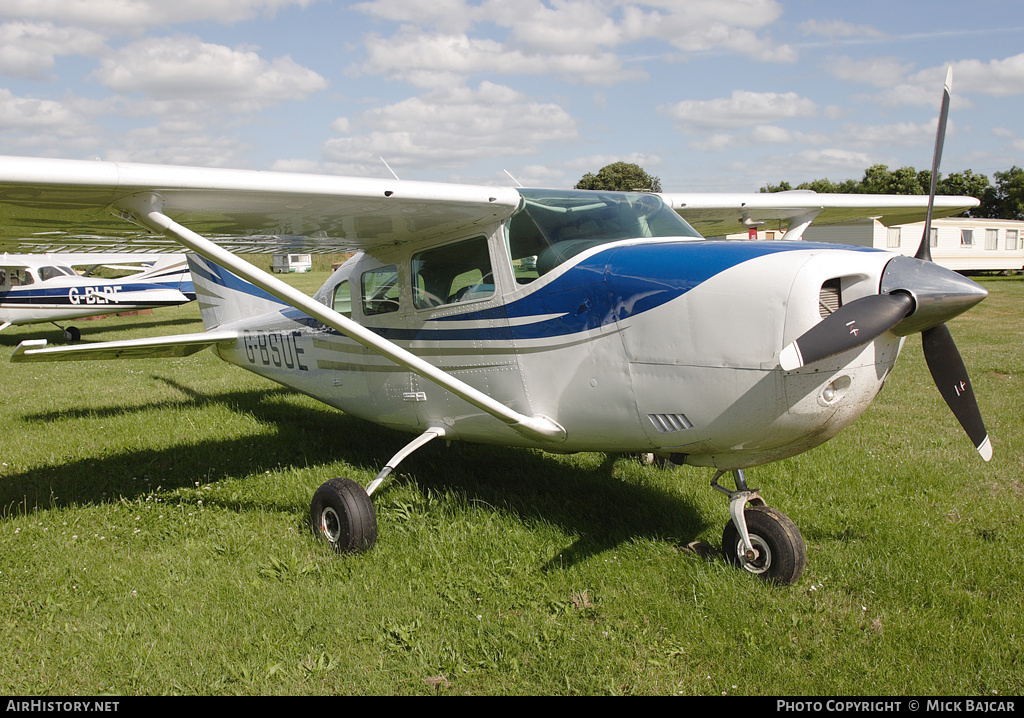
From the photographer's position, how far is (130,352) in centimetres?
659

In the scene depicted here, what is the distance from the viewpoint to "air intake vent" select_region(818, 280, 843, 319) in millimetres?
3115

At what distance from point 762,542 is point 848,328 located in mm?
1553

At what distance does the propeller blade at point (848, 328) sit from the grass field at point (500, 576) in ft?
4.68

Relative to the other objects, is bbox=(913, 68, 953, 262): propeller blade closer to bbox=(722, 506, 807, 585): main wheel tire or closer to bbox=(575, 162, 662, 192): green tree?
bbox=(722, 506, 807, 585): main wheel tire

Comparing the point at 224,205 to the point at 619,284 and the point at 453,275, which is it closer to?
the point at 453,275

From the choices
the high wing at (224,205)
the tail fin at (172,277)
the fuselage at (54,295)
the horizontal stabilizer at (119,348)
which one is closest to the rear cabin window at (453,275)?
the high wing at (224,205)

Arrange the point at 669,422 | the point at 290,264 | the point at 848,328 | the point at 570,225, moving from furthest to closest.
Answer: the point at 290,264
the point at 570,225
the point at 669,422
the point at 848,328

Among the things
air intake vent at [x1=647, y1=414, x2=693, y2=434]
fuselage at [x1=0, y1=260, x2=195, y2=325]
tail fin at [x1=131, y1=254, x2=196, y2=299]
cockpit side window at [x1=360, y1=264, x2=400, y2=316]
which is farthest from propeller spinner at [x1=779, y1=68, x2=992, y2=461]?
tail fin at [x1=131, y1=254, x2=196, y2=299]

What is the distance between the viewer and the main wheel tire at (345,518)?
14.3ft

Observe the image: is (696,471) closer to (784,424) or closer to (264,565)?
(784,424)

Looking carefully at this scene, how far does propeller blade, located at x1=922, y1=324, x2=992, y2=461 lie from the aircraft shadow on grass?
170cm

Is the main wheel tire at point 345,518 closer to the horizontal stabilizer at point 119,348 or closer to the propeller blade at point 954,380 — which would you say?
the horizontal stabilizer at point 119,348

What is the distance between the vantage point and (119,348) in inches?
248

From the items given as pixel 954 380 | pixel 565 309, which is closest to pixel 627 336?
pixel 565 309
